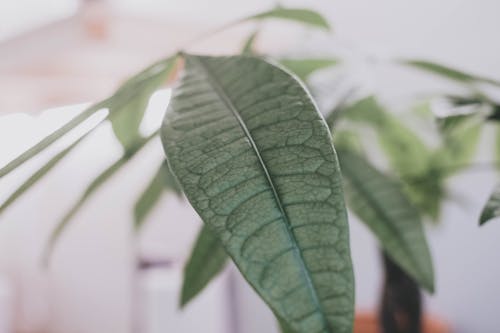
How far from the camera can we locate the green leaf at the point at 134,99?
341mm

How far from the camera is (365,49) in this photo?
746 mm

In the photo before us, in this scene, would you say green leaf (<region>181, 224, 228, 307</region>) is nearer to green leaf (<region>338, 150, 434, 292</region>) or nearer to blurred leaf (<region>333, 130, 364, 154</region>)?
green leaf (<region>338, 150, 434, 292</region>)

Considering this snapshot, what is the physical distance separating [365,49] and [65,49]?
256 centimetres

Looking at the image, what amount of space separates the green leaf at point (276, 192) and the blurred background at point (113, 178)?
1.26 m

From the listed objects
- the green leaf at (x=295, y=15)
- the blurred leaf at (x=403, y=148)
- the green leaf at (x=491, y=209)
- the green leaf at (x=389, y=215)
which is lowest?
the blurred leaf at (x=403, y=148)

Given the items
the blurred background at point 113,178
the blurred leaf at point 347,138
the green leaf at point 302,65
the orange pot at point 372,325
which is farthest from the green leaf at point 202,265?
the blurred background at point 113,178

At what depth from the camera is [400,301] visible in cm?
76

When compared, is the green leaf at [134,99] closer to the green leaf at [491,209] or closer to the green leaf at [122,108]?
the green leaf at [122,108]

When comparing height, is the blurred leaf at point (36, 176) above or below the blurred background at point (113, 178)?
above

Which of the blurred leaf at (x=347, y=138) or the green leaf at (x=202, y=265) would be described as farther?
the blurred leaf at (x=347, y=138)

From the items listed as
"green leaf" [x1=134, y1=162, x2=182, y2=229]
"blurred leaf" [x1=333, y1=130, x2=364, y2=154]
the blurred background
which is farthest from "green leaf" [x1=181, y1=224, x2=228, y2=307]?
the blurred background

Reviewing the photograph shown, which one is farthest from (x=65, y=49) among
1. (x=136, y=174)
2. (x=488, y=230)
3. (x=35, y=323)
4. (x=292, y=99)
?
(x=292, y=99)

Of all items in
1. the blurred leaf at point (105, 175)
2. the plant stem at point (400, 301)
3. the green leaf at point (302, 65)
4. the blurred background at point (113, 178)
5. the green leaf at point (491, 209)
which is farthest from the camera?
the blurred background at point (113, 178)

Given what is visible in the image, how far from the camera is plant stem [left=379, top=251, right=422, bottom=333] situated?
0.76 meters
